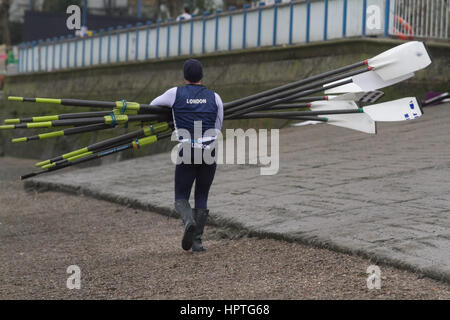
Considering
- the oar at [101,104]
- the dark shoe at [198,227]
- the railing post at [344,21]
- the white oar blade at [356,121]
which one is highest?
the railing post at [344,21]

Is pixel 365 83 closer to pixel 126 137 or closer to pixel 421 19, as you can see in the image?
pixel 126 137

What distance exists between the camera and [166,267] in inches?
244

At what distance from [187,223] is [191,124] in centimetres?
83

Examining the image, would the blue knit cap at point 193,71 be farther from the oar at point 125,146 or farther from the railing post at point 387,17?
the railing post at point 387,17

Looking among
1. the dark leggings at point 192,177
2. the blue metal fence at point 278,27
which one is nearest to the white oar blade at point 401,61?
the dark leggings at point 192,177

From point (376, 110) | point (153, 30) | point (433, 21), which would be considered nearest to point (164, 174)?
point (376, 110)

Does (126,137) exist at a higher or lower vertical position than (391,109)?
lower

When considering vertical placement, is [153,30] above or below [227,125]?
above

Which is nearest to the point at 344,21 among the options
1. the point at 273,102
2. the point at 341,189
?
the point at 341,189

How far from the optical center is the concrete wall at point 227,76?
13.6m

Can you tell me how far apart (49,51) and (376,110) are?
19.1m

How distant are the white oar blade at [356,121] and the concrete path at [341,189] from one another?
75cm

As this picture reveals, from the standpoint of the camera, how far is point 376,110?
710 centimetres
